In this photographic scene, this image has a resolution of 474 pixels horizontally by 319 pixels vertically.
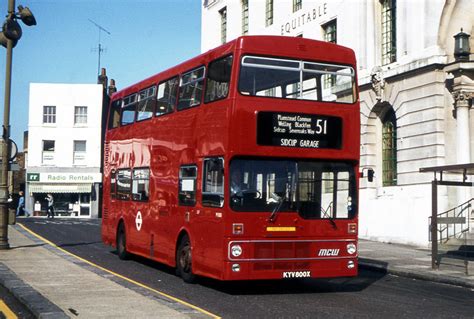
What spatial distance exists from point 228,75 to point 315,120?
1740 millimetres

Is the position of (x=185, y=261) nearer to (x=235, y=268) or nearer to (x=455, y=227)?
(x=235, y=268)

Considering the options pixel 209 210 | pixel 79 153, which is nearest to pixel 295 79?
pixel 209 210

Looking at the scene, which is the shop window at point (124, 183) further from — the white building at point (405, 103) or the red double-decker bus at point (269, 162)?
the white building at point (405, 103)

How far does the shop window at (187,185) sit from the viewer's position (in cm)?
1360

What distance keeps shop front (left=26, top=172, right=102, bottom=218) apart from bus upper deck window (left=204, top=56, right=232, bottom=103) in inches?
1903

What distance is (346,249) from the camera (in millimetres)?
12898

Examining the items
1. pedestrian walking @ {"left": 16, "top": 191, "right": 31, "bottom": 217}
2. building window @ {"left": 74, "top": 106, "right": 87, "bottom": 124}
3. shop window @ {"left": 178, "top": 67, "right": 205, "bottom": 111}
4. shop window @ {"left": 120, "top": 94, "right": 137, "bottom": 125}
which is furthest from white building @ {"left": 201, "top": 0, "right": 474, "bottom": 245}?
building window @ {"left": 74, "top": 106, "right": 87, "bottom": 124}

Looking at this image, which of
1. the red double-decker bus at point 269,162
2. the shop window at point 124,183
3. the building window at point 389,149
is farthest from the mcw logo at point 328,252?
the building window at point 389,149

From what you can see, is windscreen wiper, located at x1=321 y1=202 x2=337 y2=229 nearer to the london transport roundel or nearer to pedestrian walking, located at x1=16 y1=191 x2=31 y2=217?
the london transport roundel

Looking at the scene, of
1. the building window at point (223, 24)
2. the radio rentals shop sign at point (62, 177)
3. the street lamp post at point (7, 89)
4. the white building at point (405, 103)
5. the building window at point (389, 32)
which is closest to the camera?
the street lamp post at point (7, 89)

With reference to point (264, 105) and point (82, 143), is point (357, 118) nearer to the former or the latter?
point (264, 105)

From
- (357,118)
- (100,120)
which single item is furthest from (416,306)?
(100,120)

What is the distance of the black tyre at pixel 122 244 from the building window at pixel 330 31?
52.6 feet

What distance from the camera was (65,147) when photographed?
60.4 meters
